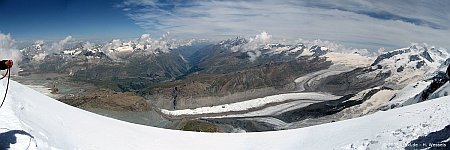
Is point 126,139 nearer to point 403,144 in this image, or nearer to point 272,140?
point 272,140

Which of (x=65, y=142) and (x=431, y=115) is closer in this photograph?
(x=65, y=142)

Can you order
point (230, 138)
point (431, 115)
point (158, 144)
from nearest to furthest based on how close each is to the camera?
point (431, 115), point (158, 144), point (230, 138)

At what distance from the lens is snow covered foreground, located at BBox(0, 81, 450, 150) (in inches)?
832

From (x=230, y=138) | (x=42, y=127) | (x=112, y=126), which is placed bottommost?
(x=230, y=138)

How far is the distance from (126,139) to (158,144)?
2.58 m

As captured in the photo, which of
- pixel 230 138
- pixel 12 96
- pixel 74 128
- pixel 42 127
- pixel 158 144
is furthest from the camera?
pixel 230 138

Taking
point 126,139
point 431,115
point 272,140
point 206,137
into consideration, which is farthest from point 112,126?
point 431,115

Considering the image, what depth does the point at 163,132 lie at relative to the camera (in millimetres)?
35062

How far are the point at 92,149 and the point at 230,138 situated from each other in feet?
45.7

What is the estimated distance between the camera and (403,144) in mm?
23219

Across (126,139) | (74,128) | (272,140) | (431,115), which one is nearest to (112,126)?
(126,139)

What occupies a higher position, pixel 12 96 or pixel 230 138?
pixel 12 96

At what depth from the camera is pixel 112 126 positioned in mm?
30969

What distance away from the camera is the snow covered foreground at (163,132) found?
21125mm
